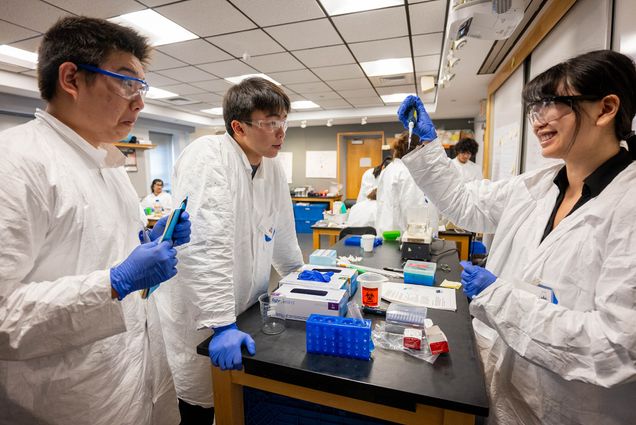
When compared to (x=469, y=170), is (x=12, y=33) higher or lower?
higher

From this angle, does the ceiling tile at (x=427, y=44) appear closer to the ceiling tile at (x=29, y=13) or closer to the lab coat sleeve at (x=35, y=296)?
the ceiling tile at (x=29, y=13)

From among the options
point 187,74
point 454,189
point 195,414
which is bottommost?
point 195,414

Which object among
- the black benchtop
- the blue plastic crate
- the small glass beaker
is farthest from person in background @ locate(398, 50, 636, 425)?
the small glass beaker

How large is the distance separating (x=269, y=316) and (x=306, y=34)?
2.89 meters

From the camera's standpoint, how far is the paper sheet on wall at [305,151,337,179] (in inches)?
328

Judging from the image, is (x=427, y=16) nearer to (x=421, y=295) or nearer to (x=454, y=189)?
(x=454, y=189)

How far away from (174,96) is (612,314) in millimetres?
6269

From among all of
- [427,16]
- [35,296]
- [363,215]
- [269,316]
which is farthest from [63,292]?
[363,215]

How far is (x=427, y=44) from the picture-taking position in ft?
11.0

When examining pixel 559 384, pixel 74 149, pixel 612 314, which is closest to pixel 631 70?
pixel 612 314

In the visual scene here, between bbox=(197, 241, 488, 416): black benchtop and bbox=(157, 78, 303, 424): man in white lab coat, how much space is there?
0.36 feet

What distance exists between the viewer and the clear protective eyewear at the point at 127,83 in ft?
2.94

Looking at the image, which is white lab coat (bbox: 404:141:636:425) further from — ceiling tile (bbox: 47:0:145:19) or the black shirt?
ceiling tile (bbox: 47:0:145:19)

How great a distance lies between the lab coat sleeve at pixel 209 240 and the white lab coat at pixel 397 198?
90.6 inches
